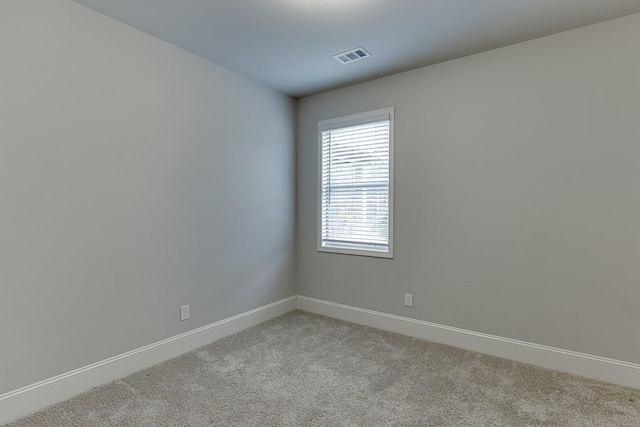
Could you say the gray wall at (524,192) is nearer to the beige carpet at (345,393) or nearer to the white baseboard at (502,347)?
the white baseboard at (502,347)

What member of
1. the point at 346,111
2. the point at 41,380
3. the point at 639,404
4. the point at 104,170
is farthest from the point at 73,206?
the point at 639,404

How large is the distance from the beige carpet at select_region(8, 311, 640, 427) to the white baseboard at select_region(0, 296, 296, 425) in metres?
0.07

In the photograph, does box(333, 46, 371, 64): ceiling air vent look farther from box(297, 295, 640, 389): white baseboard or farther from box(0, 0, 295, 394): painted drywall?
box(297, 295, 640, 389): white baseboard

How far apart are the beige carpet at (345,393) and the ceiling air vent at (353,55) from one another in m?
2.55

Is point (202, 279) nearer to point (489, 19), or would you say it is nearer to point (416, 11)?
point (416, 11)

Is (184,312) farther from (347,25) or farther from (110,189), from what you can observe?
(347,25)

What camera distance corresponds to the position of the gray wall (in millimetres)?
2365

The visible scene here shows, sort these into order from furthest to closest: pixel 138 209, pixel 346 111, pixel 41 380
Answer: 1. pixel 346 111
2. pixel 138 209
3. pixel 41 380

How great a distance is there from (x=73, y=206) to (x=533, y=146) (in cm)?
337

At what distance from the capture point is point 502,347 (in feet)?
9.11

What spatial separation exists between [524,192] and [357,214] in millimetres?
1563

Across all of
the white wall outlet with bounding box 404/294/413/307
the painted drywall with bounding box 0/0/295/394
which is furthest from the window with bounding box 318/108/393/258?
the painted drywall with bounding box 0/0/295/394

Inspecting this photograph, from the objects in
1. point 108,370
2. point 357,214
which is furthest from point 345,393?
point 357,214

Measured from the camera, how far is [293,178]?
403 cm
